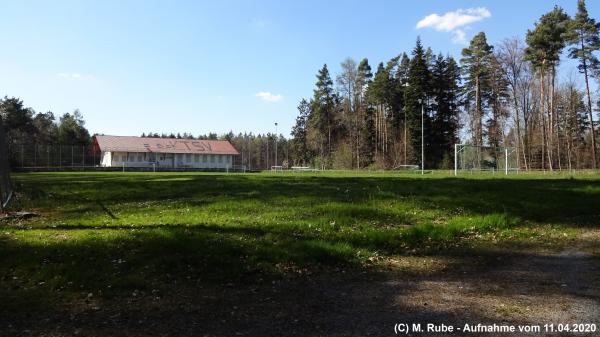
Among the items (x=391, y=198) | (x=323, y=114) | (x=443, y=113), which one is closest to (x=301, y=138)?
(x=323, y=114)

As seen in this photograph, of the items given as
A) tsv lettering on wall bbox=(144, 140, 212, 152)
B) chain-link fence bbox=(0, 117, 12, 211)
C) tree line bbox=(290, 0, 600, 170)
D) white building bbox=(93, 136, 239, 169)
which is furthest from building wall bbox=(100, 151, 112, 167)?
chain-link fence bbox=(0, 117, 12, 211)

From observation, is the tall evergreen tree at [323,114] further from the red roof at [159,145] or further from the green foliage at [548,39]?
the green foliage at [548,39]

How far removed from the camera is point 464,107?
251ft

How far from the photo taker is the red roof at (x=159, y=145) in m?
82.9

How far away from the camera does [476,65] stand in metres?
69.2

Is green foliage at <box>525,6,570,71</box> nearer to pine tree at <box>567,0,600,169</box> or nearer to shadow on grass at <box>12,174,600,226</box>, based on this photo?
pine tree at <box>567,0,600,169</box>

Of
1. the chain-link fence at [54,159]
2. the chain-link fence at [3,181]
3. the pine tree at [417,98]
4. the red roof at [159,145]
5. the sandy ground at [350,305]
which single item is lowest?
the sandy ground at [350,305]

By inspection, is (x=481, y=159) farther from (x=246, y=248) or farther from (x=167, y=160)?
(x=167, y=160)

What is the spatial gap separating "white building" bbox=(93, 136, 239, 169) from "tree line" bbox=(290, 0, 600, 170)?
2020cm

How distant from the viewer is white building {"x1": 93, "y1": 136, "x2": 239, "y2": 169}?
82.5m

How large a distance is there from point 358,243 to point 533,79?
200ft

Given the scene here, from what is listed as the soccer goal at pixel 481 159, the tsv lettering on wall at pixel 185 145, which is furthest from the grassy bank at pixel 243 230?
the tsv lettering on wall at pixel 185 145

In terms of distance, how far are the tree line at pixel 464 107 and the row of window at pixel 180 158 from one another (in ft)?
65.1

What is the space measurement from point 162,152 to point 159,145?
9.10 feet
